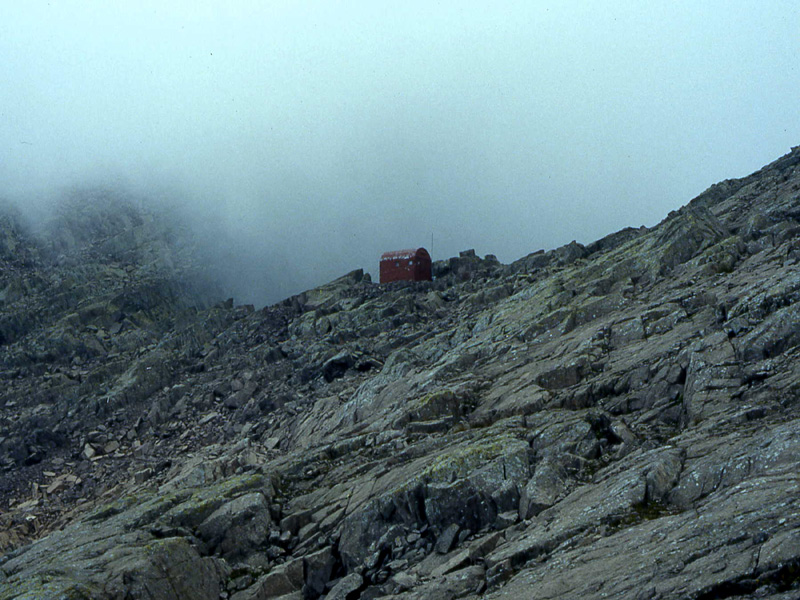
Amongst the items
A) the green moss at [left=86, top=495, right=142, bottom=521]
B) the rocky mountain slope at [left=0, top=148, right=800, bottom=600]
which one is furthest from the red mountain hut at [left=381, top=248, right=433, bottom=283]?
the green moss at [left=86, top=495, right=142, bottom=521]

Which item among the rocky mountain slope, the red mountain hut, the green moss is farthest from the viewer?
the red mountain hut

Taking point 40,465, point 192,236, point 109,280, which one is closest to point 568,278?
point 40,465

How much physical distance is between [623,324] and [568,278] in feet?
48.7

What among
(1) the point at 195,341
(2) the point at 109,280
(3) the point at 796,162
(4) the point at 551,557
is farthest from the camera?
(2) the point at 109,280

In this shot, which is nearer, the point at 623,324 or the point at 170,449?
the point at 623,324

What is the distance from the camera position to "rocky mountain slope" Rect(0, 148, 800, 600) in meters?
18.2

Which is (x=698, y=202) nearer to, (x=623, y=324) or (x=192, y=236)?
(x=623, y=324)

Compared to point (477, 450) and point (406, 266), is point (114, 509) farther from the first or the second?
point (406, 266)

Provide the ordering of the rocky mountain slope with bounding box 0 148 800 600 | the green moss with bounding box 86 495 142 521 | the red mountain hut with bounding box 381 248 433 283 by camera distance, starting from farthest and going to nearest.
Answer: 1. the red mountain hut with bounding box 381 248 433 283
2. the green moss with bounding box 86 495 142 521
3. the rocky mountain slope with bounding box 0 148 800 600

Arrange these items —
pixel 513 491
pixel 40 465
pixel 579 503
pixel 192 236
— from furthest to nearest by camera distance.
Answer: pixel 192 236
pixel 40 465
pixel 513 491
pixel 579 503

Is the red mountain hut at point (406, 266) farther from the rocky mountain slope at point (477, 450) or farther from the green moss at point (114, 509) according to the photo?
the green moss at point (114, 509)

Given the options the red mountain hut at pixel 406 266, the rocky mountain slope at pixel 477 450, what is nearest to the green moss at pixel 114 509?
the rocky mountain slope at pixel 477 450

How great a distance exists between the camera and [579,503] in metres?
21.0

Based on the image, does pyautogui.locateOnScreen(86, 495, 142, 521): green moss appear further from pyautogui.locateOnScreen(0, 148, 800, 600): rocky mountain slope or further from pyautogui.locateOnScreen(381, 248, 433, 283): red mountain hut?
pyautogui.locateOnScreen(381, 248, 433, 283): red mountain hut
